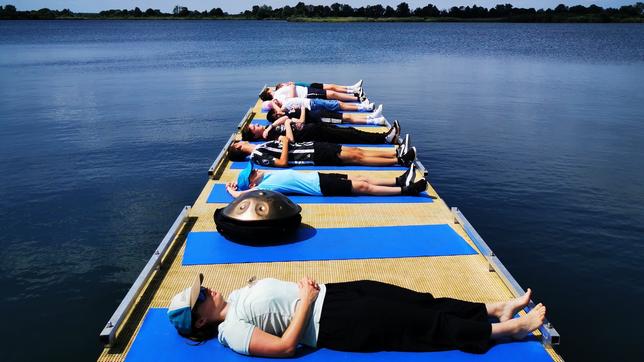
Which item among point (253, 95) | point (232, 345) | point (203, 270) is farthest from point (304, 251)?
point (253, 95)

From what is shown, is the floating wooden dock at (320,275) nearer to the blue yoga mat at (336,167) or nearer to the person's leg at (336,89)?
the blue yoga mat at (336,167)

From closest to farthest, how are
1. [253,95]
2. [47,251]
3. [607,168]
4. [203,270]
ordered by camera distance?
[203,270] → [47,251] → [607,168] → [253,95]

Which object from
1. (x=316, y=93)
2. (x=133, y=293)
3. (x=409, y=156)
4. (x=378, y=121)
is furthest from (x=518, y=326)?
(x=316, y=93)

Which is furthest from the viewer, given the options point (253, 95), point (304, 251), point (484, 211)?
point (253, 95)

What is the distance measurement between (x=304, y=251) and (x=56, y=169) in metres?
8.93

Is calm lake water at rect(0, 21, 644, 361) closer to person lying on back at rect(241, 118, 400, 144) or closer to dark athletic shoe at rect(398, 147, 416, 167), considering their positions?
dark athletic shoe at rect(398, 147, 416, 167)

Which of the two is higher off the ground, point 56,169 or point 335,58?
point 335,58

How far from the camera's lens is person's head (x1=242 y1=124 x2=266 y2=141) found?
1228 centimetres

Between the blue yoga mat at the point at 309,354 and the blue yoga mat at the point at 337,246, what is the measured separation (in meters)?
1.66

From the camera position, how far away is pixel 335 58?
40906 mm

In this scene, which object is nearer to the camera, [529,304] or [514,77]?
[529,304]

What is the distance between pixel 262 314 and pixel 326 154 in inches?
246

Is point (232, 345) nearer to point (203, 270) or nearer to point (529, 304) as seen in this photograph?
point (203, 270)

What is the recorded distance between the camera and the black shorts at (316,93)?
1658 cm
